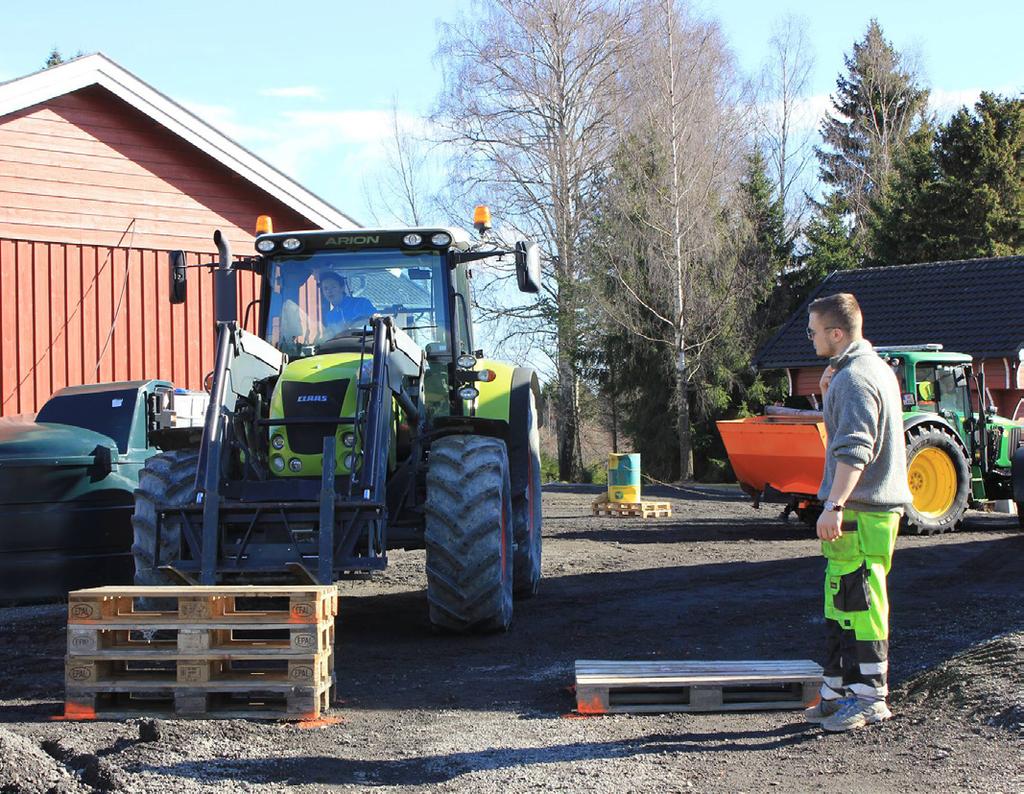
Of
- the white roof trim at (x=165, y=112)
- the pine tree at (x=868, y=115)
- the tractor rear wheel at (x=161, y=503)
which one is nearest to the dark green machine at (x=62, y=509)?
the tractor rear wheel at (x=161, y=503)

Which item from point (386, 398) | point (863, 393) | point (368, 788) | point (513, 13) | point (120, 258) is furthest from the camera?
point (513, 13)

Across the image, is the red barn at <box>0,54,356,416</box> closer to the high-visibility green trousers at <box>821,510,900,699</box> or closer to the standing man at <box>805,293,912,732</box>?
the standing man at <box>805,293,912,732</box>

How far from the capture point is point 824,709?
19.3ft

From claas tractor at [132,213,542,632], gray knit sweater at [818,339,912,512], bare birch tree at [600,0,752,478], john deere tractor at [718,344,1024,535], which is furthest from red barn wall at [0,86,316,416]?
bare birch tree at [600,0,752,478]

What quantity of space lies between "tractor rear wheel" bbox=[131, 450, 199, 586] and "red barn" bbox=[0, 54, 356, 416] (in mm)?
7315

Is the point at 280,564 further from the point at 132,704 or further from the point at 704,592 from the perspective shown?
the point at 704,592

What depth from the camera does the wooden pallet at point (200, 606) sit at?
6.21 metres

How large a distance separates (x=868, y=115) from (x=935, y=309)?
24678mm

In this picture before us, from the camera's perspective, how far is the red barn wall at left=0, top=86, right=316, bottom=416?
49.8ft

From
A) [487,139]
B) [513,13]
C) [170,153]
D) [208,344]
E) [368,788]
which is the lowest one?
[368,788]

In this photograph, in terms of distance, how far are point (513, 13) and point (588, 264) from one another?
7.04m

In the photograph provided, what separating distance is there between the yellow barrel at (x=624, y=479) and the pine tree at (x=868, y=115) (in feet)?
101

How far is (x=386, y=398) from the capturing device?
8.38 meters

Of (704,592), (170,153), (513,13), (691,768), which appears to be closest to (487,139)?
(513,13)
